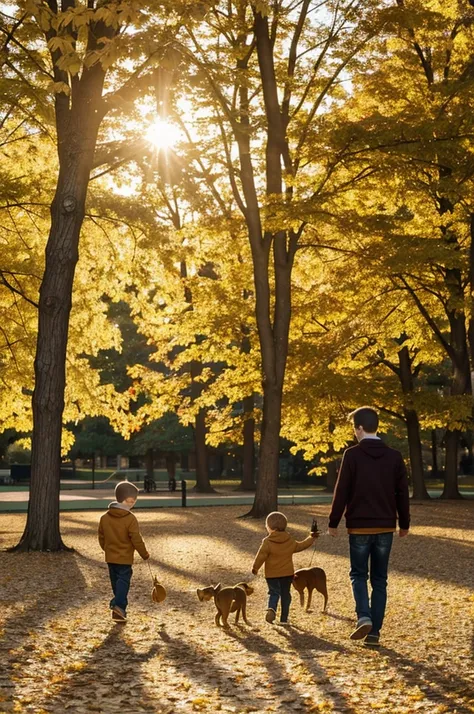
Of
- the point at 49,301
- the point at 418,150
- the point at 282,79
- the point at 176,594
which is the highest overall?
the point at 282,79

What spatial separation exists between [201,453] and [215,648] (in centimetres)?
3449

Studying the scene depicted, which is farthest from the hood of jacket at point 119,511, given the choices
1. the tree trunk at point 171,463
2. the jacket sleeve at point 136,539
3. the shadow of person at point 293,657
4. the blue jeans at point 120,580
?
the tree trunk at point 171,463

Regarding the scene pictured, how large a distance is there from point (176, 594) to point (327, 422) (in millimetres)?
18548

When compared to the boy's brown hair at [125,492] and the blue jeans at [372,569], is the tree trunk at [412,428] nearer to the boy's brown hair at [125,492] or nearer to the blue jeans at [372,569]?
the boy's brown hair at [125,492]

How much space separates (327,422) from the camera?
100 feet

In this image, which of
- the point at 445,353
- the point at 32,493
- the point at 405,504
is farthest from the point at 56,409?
the point at 445,353

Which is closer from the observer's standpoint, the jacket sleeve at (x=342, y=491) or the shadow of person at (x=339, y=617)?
the jacket sleeve at (x=342, y=491)

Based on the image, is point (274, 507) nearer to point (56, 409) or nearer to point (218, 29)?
point (56, 409)

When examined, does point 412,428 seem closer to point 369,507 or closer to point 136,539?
point 136,539

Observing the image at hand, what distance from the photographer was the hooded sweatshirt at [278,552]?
949 cm

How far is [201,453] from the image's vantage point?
43094mm

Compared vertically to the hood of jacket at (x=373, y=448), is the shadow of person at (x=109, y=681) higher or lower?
lower

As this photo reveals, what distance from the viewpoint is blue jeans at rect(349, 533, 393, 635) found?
8.47 meters

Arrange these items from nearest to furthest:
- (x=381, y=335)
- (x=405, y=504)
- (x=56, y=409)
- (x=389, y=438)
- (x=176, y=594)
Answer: (x=405, y=504) < (x=176, y=594) < (x=56, y=409) < (x=381, y=335) < (x=389, y=438)
